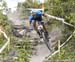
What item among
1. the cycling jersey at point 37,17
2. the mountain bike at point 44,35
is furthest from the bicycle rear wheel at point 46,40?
the cycling jersey at point 37,17

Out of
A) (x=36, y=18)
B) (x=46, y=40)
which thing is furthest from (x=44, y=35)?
(x=36, y=18)

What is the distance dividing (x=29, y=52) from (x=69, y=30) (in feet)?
1.10

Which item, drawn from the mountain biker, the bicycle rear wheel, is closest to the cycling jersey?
the mountain biker

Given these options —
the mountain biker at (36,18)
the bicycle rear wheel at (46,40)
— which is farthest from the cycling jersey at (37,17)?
the bicycle rear wheel at (46,40)

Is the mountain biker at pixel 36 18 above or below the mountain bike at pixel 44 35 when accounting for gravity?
above

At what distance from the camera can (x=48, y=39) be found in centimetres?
247

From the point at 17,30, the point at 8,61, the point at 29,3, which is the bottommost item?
the point at 8,61

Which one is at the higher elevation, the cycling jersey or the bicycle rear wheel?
the cycling jersey

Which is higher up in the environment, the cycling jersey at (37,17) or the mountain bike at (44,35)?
the cycling jersey at (37,17)

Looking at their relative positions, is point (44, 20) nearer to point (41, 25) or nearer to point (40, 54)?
point (41, 25)

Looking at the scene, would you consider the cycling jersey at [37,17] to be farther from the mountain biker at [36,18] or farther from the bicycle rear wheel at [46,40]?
the bicycle rear wheel at [46,40]

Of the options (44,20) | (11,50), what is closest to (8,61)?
(11,50)

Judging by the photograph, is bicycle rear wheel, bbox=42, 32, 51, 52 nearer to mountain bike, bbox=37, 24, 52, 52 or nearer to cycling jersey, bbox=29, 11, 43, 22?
mountain bike, bbox=37, 24, 52, 52

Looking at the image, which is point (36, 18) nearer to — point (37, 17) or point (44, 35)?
point (37, 17)
